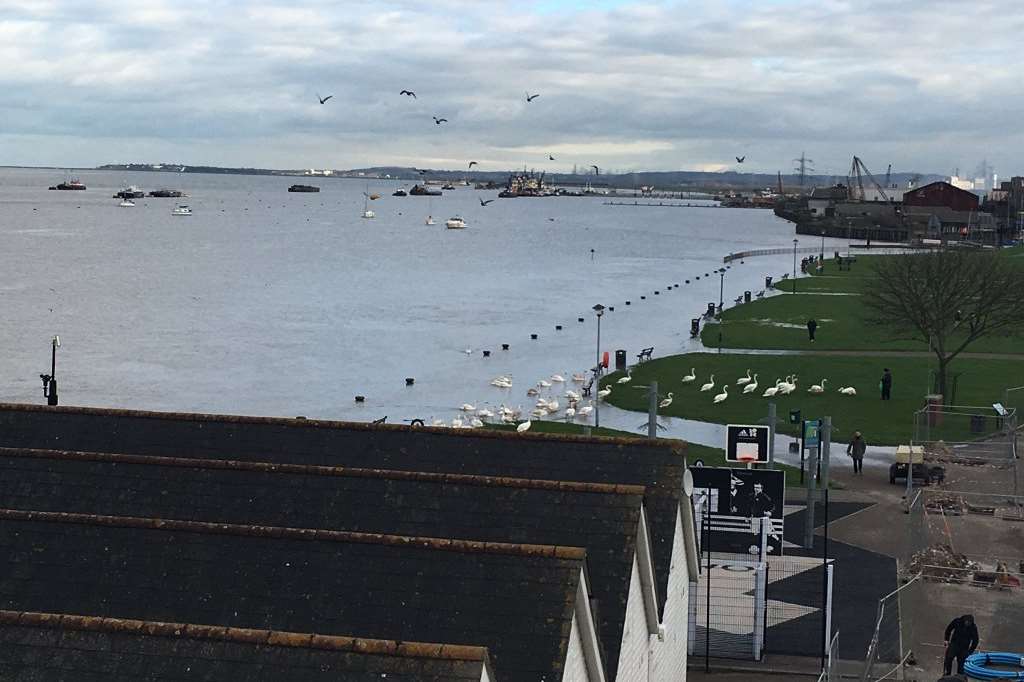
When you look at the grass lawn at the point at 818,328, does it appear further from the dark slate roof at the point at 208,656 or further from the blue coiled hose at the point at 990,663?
the dark slate roof at the point at 208,656

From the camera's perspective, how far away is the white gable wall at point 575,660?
561 inches

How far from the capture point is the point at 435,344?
73.2m

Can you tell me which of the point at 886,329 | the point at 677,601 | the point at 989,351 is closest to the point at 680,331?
the point at 886,329

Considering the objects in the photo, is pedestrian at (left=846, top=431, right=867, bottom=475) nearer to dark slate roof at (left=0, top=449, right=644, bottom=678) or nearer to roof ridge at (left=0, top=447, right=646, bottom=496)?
roof ridge at (left=0, top=447, right=646, bottom=496)

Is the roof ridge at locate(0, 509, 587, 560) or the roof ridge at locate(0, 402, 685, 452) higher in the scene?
the roof ridge at locate(0, 402, 685, 452)

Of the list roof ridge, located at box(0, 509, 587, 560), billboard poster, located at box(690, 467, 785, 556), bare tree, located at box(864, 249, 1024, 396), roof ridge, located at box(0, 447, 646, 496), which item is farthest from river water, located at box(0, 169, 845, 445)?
roof ridge, located at box(0, 509, 587, 560)

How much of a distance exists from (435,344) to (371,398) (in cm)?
1797

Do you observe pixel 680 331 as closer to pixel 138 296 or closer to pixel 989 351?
pixel 989 351

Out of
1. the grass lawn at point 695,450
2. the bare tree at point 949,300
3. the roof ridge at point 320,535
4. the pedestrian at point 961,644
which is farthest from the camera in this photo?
the bare tree at point 949,300

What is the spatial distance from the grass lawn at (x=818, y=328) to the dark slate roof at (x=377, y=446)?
38259mm

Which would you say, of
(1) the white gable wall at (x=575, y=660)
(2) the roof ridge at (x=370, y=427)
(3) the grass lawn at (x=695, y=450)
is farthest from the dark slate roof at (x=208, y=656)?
(3) the grass lawn at (x=695, y=450)

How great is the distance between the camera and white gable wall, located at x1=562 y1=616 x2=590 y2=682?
14.2m

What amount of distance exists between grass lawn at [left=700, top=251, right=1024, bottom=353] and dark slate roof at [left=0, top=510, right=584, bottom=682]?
4454 cm

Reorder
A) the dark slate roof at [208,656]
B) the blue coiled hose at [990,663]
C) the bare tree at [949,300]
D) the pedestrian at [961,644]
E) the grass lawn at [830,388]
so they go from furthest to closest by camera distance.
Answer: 1. the bare tree at [949,300]
2. the grass lawn at [830,388]
3. the pedestrian at [961,644]
4. the blue coiled hose at [990,663]
5. the dark slate roof at [208,656]
